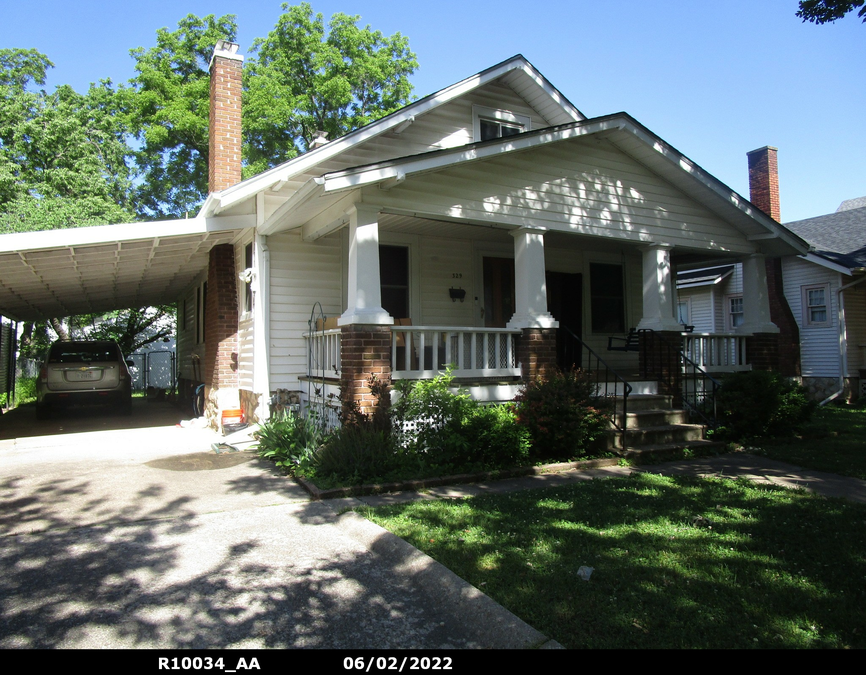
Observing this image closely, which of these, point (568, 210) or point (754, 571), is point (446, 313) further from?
point (754, 571)

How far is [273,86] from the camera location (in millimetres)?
25609

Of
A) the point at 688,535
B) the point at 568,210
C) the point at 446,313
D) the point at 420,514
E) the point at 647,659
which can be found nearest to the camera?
the point at 647,659

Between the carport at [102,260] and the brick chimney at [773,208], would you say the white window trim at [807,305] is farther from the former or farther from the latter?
the carport at [102,260]

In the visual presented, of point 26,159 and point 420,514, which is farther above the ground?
point 26,159

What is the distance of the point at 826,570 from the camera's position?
3.83 meters

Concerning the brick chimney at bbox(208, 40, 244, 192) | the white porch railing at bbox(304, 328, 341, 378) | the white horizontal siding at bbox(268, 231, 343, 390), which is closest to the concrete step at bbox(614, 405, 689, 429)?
the white porch railing at bbox(304, 328, 341, 378)

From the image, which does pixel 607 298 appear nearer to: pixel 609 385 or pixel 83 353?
pixel 609 385

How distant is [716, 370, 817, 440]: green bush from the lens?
352 inches

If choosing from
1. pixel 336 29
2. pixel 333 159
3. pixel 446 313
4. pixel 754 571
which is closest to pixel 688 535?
pixel 754 571

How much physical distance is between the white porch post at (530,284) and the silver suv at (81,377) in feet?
30.3

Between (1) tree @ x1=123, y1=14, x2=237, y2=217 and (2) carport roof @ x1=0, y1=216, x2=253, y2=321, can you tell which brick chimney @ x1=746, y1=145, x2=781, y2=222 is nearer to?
(2) carport roof @ x1=0, y1=216, x2=253, y2=321

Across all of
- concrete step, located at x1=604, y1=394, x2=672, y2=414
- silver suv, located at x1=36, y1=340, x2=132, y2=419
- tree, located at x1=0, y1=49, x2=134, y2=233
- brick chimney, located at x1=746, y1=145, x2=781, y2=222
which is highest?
tree, located at x1=0, y1=49, x2=134, y2=233

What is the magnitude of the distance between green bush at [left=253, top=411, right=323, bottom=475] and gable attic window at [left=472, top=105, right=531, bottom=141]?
635 centimetres

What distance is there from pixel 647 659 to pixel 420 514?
2.60 metres
